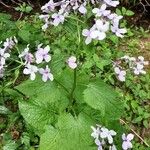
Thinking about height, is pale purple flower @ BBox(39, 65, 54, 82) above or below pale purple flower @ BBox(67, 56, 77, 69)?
below

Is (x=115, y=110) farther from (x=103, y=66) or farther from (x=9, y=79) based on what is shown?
(x=9, y=79)

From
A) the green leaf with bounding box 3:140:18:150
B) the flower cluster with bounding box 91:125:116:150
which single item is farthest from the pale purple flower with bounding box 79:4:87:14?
the green leaf with bounding box 3:140:18:150

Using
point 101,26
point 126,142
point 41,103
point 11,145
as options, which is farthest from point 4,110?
point 101,26

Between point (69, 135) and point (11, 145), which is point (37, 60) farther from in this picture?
point (11, 145)

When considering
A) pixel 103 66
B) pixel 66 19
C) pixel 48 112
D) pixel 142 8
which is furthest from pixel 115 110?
pixel 142 8

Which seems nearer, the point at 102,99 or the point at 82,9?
the point at 82,9

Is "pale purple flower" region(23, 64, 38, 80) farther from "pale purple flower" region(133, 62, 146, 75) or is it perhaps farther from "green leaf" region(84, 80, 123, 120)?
"pale purple flower" region(133, 62, 146, 75)
